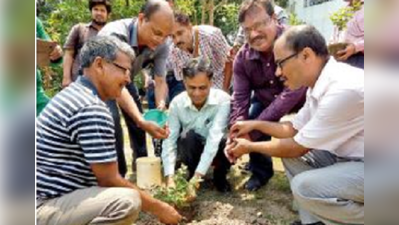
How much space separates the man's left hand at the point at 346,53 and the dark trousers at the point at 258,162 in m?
0.71

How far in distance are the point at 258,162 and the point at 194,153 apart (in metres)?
0.56

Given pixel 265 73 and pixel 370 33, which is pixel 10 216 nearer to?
pixel 370 33

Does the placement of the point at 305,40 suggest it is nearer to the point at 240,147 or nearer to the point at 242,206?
the point at 240,147

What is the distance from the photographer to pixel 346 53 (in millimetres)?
3238

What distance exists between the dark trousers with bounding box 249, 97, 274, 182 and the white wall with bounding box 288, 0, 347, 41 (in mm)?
8061

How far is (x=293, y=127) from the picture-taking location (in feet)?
9.53

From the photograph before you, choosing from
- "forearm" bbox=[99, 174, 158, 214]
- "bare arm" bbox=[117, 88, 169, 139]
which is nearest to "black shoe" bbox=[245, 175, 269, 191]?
"bare arm" bbox=[117, 88, 169, 139]


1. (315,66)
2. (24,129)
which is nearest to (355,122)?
(315,66)

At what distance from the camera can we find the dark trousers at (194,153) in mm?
3570

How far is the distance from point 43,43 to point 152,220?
133 centimetres

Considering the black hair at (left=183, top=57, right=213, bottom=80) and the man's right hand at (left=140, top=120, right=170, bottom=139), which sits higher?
the black hair at (left=183, top=57, right=213, bottom=80)

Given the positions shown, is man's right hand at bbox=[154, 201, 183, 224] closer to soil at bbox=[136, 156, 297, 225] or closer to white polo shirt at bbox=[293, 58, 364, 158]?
soil at bbox=[136, 156, 297, 225]

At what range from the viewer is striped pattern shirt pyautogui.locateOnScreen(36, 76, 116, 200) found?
2.05 meters

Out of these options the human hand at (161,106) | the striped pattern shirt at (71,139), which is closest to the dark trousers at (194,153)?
the human hand at (161,106)
